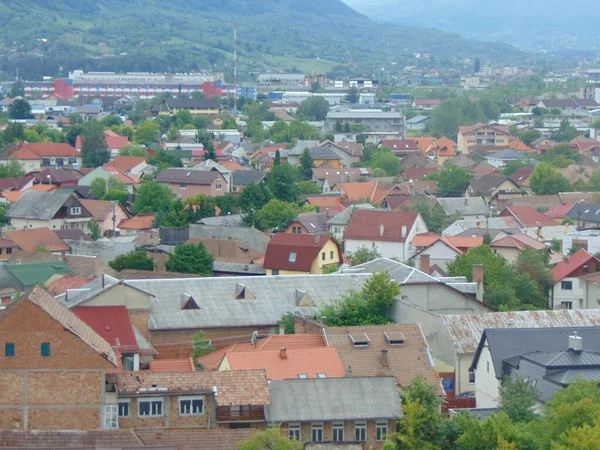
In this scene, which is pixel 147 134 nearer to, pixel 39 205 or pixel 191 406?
pixel 39 205

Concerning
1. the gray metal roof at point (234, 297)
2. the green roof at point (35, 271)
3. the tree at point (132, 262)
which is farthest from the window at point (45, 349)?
the tree at point (132, 262)

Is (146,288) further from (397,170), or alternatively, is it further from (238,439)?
(397,170)

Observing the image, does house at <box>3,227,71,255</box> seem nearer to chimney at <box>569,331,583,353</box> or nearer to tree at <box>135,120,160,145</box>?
chimney at <box>569,331,583,353</box>

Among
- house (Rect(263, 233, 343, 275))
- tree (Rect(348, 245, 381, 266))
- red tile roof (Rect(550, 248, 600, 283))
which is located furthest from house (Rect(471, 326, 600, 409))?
tree (Rect(348, 245, 381, 266))

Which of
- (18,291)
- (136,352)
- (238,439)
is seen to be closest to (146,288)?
(136,352)

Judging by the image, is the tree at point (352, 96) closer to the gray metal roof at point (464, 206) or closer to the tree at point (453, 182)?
the tree at point (453, 182)

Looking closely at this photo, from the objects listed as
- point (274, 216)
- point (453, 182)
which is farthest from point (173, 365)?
point (453, 182)
